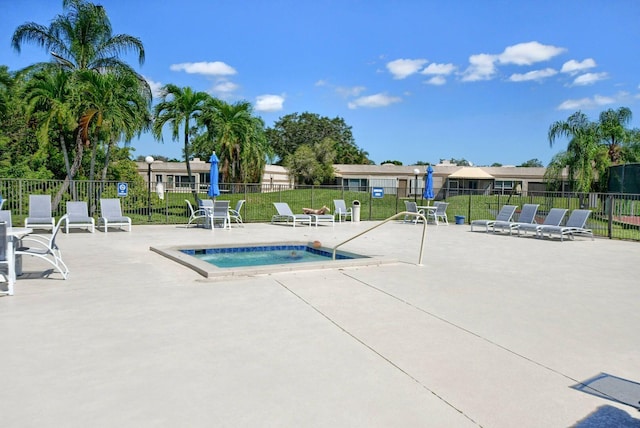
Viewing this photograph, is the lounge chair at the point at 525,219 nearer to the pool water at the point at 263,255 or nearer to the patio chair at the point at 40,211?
the pool water at the point at 263,255

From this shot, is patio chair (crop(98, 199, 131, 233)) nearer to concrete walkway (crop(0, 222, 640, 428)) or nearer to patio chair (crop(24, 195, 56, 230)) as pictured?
patio chair (crop(24, 195, 56, 230))

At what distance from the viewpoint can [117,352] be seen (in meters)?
3.83

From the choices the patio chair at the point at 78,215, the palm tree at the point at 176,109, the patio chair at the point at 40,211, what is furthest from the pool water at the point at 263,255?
the palm tree at the point at 176,109

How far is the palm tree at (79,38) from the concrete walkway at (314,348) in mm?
14996

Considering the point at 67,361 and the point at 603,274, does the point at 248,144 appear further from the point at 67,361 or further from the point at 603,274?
the point at 67,361

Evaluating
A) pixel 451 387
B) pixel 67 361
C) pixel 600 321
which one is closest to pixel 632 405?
pixel 451 387

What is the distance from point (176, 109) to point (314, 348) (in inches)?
755

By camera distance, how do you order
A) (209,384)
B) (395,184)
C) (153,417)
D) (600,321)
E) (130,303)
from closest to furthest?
(153,417) → (209,384) → (600,321) → (130,303) → (395,184)

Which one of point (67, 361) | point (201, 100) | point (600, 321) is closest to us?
point (67, 361)

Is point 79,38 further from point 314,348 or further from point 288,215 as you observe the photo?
point 314,348

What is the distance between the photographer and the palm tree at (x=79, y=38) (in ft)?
63.1

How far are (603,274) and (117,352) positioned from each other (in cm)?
779

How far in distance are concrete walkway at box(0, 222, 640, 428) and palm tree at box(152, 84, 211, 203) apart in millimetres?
14348

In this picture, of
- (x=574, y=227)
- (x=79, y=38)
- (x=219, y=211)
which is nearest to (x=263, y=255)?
(x=219, y=211)
